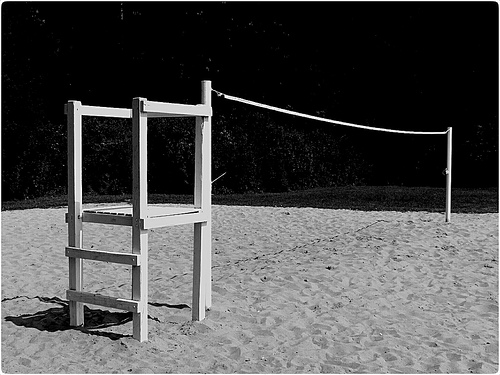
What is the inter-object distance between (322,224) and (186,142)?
19.5 feet

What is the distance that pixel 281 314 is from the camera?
513 cm

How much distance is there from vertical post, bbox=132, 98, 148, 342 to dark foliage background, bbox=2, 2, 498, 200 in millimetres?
9731

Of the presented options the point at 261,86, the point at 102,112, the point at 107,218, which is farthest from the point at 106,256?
the point at 261,86

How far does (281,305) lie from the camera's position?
532 cm

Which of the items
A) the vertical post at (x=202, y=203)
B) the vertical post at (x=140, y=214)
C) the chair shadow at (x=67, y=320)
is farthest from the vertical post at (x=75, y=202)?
the vertical post at (x=202, y=203)

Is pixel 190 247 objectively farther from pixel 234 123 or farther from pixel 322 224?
pixel 234 123

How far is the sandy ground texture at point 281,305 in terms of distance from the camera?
436 centimetres

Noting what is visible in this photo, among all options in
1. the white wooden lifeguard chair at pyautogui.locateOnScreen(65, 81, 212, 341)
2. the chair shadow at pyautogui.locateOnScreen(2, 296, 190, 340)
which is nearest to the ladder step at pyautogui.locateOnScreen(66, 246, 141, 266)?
the white wooden lifeguard chair at pyautogui.locateOnScreen(65, 81, 212, 341)

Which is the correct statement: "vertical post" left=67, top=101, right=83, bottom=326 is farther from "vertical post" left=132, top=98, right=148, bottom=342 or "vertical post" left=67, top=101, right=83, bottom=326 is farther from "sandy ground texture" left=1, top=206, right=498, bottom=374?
"vertical post" left=132, top=98, right=148, bottom=342

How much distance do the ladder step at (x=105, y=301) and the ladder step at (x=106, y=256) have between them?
24 cm

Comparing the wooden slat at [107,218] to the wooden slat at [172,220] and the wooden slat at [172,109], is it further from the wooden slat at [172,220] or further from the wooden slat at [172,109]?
the wooden slat at [172,109]

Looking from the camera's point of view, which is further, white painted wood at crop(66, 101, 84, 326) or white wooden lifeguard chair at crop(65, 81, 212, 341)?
white painted wood at crop(66, 101, 84, 326)

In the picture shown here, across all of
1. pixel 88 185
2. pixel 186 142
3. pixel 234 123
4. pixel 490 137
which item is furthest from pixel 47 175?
pixel 490 137

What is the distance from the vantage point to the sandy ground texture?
4.36m
